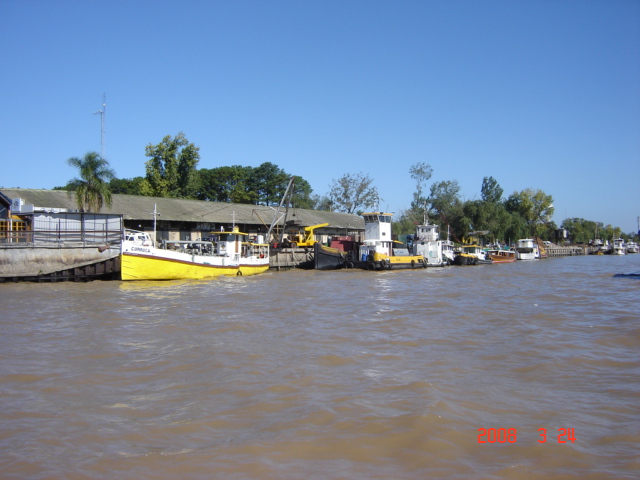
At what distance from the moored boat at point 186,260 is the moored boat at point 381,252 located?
7672 millimetres

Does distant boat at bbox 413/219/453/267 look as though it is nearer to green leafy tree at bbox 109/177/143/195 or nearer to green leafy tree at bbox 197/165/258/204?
green leafy tree at bbox 197/165/258/204

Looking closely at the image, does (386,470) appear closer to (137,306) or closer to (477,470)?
(477,470)

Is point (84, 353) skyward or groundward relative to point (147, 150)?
groundward

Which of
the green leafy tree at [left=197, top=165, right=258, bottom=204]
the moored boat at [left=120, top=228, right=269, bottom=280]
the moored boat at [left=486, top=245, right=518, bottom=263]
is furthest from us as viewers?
the green leafy tree at [left=197, top=165, right=258, bottom=204]

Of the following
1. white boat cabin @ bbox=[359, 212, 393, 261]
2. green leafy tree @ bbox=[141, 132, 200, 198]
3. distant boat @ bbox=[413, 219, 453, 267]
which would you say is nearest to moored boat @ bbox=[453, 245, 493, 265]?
distant boat @ bbox=[413, 219, 453, 267]

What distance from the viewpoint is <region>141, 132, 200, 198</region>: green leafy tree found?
147ft

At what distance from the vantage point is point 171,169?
1785 inches

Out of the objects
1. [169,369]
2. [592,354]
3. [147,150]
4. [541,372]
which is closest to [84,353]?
[169,369]

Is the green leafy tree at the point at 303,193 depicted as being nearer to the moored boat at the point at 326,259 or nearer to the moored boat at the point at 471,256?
the moored boat at the point at 471,256

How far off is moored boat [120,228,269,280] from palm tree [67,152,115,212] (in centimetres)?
471

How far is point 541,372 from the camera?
7.59 metres

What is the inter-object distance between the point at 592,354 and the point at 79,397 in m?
8.43

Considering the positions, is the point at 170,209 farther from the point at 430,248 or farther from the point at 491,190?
the point at 491,190

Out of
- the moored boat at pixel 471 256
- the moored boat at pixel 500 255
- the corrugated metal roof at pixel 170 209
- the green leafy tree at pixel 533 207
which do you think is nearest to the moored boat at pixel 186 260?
the corrugated metal roof at pixel 170 209
